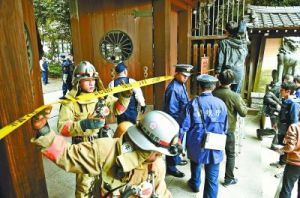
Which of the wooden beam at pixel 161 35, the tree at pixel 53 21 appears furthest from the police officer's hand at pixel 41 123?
the tree at pixel 53 21

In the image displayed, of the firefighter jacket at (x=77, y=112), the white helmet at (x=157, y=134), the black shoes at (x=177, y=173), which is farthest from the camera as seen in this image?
the black shoes at (x=177, y=173)

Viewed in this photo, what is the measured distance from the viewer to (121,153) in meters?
1.86

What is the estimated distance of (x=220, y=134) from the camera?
3.74 meters

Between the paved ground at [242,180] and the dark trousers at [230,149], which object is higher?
the dark trousers at [230,149]

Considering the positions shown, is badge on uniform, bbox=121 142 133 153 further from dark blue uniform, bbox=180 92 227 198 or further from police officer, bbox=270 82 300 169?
police officer, bbox=270 82 300 169

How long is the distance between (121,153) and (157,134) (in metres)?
0.30

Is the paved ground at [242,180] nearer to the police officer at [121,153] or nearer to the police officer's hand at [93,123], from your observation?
the police officer's hand at [93,123]

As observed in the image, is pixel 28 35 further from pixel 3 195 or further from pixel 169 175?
pixel 169 175

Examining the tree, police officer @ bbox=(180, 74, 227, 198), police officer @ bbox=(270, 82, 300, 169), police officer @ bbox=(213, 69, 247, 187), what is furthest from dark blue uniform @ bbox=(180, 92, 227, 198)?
the tree

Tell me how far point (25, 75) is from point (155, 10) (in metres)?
3.89

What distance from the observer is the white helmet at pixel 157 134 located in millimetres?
1852

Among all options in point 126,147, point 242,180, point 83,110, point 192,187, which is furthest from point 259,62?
point 126,147

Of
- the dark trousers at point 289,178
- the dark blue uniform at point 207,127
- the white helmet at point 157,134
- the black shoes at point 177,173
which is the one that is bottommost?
the black shoes at point 177,173

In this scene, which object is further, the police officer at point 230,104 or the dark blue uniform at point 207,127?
the police officer at point 230,104
